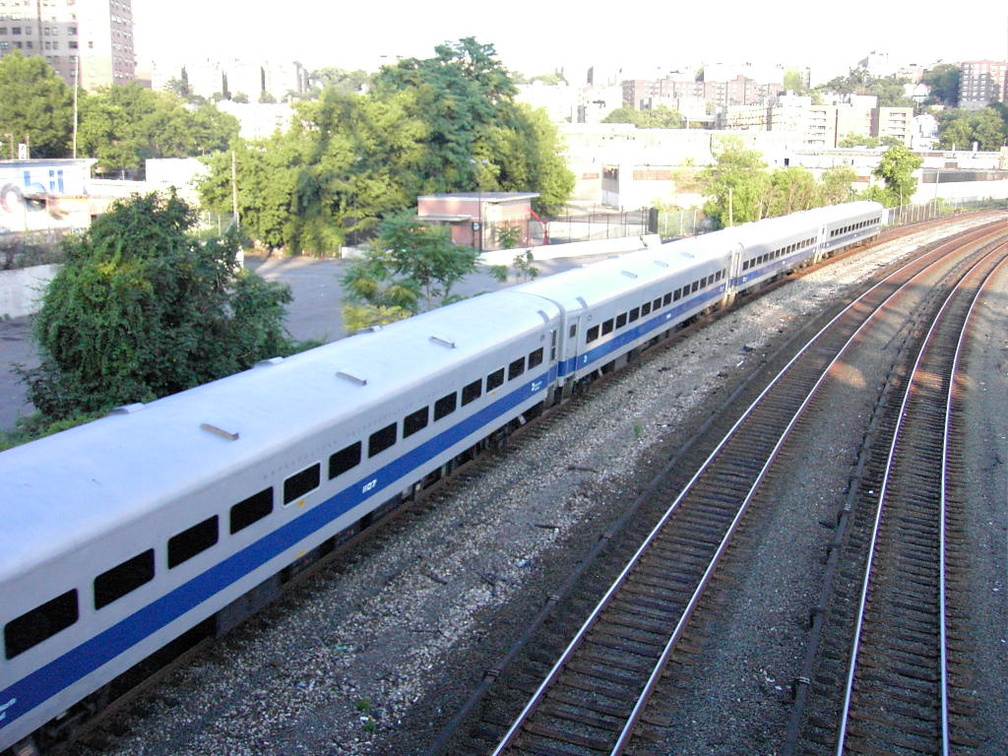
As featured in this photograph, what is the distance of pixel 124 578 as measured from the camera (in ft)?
28.6

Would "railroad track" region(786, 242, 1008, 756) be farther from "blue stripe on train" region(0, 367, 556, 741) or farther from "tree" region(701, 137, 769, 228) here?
"tree" region(701, 137, 769, 228)

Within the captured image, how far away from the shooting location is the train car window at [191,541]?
364 inches

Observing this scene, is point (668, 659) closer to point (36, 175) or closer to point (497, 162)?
point (36, 175)

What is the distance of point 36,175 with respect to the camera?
44.6 meters

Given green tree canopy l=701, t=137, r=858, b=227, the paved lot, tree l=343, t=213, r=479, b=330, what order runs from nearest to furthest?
the paved lot → tree l=343, t=213, r=479, b=330 → green tree canopy l=701, t=137, r=858, b=227

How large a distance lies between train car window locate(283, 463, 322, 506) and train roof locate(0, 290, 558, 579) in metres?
0.49

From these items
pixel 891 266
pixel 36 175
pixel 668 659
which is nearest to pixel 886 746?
pixel 668 659

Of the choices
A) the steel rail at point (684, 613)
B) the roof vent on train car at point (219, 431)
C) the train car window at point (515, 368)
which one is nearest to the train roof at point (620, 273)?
the train car window at point (515, 368)

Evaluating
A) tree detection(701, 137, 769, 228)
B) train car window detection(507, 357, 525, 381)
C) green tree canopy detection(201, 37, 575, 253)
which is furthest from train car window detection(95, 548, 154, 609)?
tree detection(701, 137, 769, 228)

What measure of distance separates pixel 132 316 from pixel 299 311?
18210mm

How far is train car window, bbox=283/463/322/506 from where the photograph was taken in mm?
10852

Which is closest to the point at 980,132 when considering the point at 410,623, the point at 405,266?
the point at 405,266

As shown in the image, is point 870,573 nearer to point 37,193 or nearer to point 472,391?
point 472,391

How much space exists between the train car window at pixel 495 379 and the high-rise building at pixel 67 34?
5457 inches
